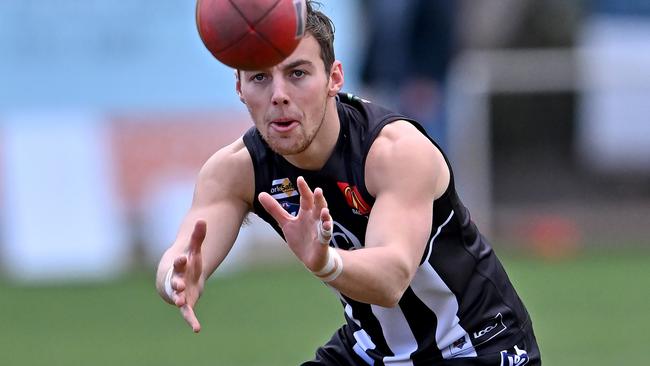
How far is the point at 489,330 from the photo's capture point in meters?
5.75

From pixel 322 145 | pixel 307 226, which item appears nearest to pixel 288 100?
pixel 322 145

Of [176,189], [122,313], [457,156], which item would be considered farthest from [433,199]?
[457,156]

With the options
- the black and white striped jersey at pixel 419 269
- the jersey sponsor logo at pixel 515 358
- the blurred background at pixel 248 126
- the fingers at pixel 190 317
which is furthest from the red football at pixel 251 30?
the blurred background at pixel 248 126

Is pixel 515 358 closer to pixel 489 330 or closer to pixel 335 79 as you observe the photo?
pixel 489 330

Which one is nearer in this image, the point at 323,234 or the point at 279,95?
the point at 323,234

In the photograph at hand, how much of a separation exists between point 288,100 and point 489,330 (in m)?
1.26

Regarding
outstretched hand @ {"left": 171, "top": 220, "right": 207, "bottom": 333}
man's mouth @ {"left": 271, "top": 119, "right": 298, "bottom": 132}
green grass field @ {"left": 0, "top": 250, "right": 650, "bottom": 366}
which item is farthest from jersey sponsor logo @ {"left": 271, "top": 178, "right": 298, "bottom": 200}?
green grass field @ {"left": 0, "top": 250, "right": 650, "bottom": 366}

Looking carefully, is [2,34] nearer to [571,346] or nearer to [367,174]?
[571,346]

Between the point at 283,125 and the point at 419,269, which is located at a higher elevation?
the point at 283,125

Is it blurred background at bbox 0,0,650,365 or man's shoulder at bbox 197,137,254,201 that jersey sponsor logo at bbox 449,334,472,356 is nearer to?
man's shoulder at bbox 197,137,254,201

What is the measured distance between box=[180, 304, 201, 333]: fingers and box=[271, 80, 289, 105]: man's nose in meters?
0.82

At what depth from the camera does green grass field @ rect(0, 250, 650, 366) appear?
981cm

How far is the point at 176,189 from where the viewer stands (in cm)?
1412

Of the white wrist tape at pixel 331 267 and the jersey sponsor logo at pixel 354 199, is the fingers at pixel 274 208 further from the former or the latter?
the jersey sponsor logo at pixel 354 199
